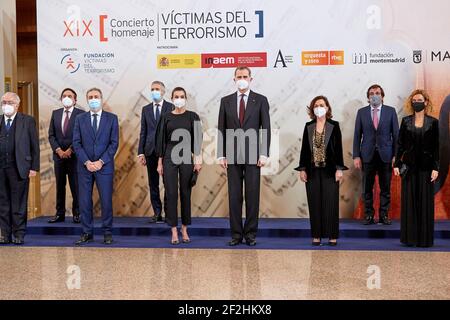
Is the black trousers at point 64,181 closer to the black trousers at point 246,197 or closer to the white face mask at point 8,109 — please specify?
the white face mask at point 8,109

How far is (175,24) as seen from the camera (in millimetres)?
7699

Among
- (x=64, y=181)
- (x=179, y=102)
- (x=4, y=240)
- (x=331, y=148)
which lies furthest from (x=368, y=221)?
(x=4, y=240)

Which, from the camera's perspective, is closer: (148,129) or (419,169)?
(419,169)

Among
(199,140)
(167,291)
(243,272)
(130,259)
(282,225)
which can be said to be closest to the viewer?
(167,291)

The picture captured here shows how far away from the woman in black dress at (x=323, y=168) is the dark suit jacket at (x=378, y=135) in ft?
3.78

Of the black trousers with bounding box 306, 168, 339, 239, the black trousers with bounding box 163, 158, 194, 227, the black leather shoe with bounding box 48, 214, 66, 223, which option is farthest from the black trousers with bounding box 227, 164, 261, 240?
the black leather shoe with bounding box 48, 214, 66, 223

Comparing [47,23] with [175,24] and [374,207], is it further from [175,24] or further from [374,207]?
[374,207]

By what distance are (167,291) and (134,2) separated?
4597 mm

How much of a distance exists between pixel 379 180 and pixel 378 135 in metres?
0.53

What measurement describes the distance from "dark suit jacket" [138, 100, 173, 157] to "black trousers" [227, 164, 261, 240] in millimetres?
1426

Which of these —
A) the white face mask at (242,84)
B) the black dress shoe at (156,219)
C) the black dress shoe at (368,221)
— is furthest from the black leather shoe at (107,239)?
the black dress shoe at (368,221)

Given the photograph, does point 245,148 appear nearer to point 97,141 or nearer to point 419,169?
point 97,141

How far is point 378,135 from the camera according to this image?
699 centimetres

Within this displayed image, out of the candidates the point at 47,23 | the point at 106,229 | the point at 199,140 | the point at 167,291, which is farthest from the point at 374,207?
the point at 47,23
